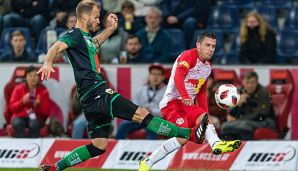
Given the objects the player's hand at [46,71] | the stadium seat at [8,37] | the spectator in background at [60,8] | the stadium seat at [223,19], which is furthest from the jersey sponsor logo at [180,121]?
the spectator in background at [60,8]

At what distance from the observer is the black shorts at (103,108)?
1108 centimetres

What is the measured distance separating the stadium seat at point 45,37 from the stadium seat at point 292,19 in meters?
4.09

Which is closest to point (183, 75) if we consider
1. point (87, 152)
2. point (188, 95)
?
point (188, 95)

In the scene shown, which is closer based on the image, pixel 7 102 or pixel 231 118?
pixel 231 118

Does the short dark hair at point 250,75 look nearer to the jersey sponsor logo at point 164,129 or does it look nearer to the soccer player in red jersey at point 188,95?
the soccer player in red jersey at point 188,95

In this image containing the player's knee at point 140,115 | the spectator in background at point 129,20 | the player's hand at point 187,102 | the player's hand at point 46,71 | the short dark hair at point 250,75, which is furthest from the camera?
the spectator in background at point 129,20

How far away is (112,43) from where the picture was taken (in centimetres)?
1728

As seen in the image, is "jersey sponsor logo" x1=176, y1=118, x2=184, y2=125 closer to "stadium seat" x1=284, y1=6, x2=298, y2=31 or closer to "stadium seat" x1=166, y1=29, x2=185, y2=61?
"stadium seat" x1=166, y1=29, x2=185, y2=61

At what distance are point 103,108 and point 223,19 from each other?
7732mm

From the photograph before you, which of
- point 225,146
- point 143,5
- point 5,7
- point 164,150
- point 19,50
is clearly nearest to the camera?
point 225,146

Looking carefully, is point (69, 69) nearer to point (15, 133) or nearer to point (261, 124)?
point (15, 133)

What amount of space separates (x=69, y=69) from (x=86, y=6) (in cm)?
524

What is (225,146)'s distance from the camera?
1129cm

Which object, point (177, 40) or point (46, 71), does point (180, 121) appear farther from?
point (177, 40)
